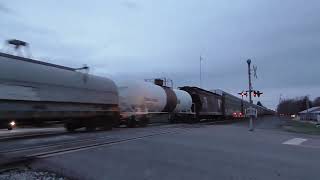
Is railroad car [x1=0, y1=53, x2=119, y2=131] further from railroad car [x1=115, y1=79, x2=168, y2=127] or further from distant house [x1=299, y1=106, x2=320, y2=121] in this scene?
distant house [x1=299, y1=106, x2=320, y2=121]

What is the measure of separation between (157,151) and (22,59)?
7.56m

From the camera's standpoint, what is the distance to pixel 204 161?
12.0 m

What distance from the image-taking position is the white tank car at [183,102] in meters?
36.8

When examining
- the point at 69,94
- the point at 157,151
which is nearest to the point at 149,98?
the point at 69,94

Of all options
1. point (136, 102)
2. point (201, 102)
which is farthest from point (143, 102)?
point (201, 102)

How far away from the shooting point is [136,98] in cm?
2820

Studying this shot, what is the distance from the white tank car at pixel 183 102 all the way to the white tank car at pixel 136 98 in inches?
255

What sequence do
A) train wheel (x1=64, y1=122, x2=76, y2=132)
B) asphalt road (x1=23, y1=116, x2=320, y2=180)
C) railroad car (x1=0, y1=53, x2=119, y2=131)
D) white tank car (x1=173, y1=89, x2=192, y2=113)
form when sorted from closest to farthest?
1. asphalt road (x1=23, y1=116, x2=320, y2=180)
2. railroad car (x1=0, y1=53, x2=119, y2=131)
3. train wheel (x1=64, y1=122, x2=76, y2=132)
4. white tank car (x1=173, y1=89, x2=192, y2=113)

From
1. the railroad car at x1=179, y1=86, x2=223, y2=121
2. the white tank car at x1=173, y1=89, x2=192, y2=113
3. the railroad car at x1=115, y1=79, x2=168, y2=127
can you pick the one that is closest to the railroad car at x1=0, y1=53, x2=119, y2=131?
the railroad car at x1=115, y1=79, x2=168, y2=127

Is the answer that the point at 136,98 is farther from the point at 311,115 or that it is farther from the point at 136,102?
the point at 311,115

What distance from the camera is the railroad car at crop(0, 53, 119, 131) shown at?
16.1m

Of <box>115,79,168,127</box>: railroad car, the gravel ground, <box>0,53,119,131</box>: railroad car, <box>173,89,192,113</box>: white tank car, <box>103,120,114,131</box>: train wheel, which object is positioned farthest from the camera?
<box>173,89,192,113</box>: white tank car

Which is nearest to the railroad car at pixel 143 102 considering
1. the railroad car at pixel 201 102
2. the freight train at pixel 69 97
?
the freight train at pixel 69 97

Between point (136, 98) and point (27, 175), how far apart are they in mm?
19327
